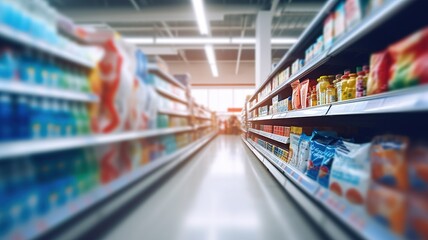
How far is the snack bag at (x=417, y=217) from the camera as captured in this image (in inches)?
27.9

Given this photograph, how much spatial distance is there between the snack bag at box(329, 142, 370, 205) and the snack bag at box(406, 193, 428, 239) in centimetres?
21

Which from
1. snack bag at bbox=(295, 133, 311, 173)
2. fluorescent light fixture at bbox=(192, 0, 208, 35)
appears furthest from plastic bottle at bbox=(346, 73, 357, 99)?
fluorescent light fixture at bbox=(192, 0, 208, 35)

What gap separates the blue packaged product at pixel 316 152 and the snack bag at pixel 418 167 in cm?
73

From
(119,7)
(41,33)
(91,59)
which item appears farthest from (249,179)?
(119,7)

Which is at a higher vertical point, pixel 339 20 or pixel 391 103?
pixel 339 20

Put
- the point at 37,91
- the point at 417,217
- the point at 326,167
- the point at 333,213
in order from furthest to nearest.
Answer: the point at 326,167
the point at 333,213
the point at 37,91
the point at 417,217

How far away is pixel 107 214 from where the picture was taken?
1.31 m

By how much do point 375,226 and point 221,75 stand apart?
1195 centimetres

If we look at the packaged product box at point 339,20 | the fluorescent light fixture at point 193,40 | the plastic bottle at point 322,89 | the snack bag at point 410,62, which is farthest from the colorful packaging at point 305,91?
the fluorescent light fixture at point 193,40

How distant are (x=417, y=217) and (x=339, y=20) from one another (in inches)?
44.2

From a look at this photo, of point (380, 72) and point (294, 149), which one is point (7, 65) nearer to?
point (380, 72)

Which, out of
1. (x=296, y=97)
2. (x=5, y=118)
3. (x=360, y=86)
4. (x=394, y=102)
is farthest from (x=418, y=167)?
(x=5, y=118)

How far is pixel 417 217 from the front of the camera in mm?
730

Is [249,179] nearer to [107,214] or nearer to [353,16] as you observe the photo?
[107,214]
